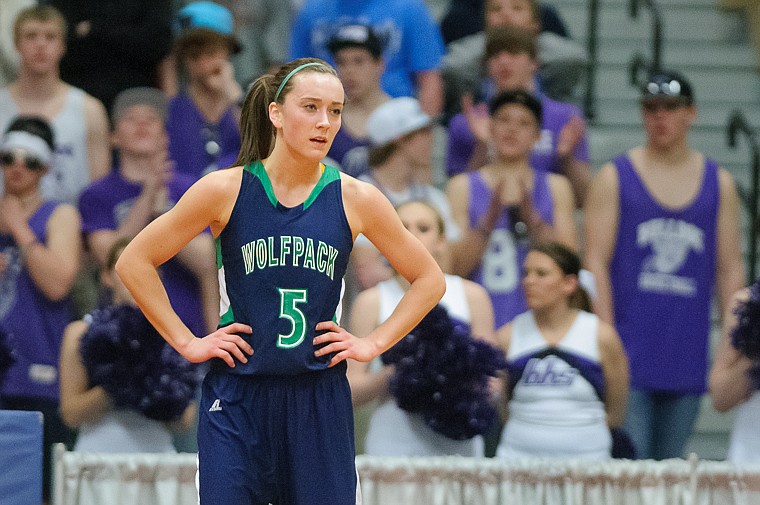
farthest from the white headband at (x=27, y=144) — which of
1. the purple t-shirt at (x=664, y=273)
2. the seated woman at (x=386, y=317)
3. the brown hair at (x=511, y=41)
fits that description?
the purple t-shirt at (x=664, y=273)

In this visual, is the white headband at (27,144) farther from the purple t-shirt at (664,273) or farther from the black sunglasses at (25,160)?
the purple t-shirt at (664,273)

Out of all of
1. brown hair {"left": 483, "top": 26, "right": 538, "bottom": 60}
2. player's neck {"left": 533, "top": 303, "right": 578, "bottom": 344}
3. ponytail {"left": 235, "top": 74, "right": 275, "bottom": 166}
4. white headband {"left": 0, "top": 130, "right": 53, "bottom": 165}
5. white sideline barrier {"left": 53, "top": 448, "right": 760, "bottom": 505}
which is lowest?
white sideline barrier {"left": 53, "top": 448, "right": 760, "bottom": 505}

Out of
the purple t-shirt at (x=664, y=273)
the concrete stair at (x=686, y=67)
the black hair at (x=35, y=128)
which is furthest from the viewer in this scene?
the concrete stair at (x=686, y=67)

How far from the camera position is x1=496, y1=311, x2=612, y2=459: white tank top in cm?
599

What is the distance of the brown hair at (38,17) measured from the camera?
298 inches

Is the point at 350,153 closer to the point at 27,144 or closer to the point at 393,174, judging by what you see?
the point at 393,174

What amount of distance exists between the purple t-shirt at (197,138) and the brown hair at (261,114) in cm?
304

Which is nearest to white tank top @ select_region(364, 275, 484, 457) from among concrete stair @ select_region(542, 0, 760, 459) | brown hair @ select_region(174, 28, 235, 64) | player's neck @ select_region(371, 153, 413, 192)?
player's neck @ select_region(371, 153, 413, 192)

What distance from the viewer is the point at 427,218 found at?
6.21 m

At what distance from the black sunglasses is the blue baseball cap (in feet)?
3.95

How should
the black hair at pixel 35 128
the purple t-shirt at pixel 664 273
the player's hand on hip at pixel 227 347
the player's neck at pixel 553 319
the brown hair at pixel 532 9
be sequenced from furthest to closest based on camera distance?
1. the brown hair at pixel 532 9
2. the black hair at pixel 35 128
3. the purple t-shirt at pixel 664 273
4. the player's neck at pixel 553 319
5. the player's hand on hip at pixel 227 347

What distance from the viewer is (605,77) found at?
9.76 metres

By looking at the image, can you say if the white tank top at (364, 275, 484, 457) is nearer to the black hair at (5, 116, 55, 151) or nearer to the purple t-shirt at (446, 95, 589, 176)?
the purple t-shirt at (446, 95, 589, 176)

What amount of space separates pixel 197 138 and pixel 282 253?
3.44 metres
